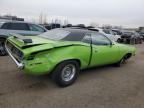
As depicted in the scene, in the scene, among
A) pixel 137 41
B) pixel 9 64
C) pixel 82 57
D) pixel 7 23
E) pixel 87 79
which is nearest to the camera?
pixel 82 57

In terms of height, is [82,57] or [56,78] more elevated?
[82,57]

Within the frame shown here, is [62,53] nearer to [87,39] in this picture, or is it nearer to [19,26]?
[87,39]

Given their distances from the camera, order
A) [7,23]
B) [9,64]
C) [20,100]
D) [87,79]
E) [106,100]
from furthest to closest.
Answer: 1. [7,23]
2. [9,64]
3. [87,79]
4. [106,100]
5. [20,100]

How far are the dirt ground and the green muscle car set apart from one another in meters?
0.41

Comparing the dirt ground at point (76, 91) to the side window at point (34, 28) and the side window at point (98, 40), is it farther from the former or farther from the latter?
the side window at point (34, 28)

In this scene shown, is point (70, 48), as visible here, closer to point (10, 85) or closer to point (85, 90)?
point (85, 90)

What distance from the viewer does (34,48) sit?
3.95 m

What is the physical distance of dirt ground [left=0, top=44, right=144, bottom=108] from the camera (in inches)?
145

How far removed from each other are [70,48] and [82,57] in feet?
1.58

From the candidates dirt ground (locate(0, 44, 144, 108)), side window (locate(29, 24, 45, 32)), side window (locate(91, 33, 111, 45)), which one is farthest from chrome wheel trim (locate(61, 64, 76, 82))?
side window (locate(29, 24, 45, 32))

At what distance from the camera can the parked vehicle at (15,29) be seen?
7.97 meters

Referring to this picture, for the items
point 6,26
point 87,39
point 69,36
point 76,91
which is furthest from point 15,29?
point 76,91

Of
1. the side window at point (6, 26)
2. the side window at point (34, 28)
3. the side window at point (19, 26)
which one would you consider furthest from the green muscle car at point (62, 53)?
the side window at point (34, 28)

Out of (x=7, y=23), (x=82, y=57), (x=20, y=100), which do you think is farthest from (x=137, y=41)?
(x=20, y=100)
